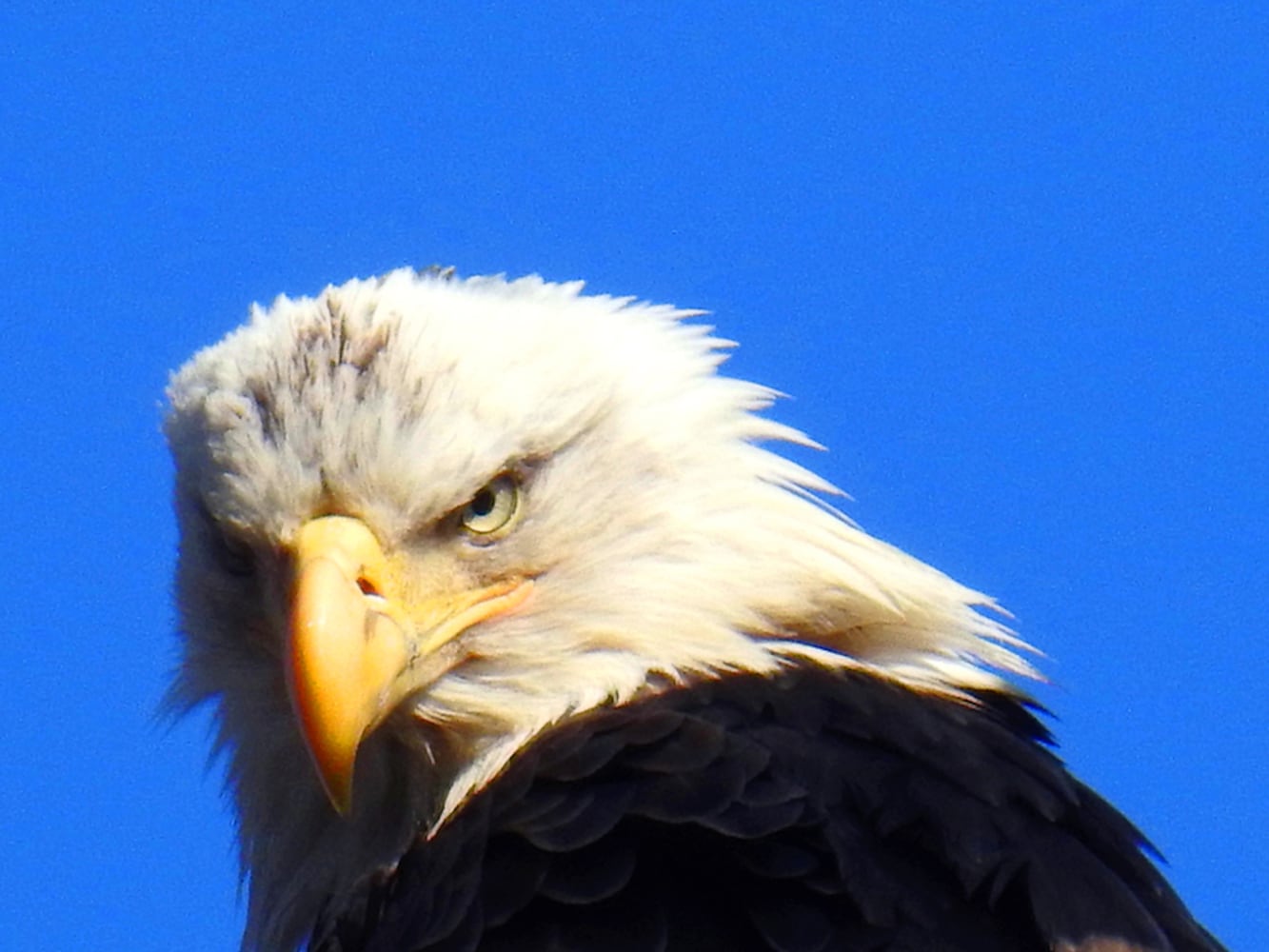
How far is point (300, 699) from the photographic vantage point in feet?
15.1

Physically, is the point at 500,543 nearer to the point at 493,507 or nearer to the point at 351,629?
the point at 493,507

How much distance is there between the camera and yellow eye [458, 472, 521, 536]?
4996mm

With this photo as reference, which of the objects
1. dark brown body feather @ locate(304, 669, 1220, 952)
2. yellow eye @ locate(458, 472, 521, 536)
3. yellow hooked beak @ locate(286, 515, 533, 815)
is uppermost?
yellow eye @ locate(458, 472, 521, 536)

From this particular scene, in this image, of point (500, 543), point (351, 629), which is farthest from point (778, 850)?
point (500, 543)

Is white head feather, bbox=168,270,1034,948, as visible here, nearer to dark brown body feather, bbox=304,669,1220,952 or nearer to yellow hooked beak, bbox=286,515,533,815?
yellow hooked beak, bbox=286,515,533,815

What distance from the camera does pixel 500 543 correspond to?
198 inches

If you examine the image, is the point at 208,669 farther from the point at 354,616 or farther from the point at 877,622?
the point at 877,622

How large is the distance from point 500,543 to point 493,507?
0.22 feet

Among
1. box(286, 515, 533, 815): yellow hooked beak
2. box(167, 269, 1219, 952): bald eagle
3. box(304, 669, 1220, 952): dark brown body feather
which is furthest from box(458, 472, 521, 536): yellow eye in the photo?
box(304, 669, 1220, 952): dark brown body feather

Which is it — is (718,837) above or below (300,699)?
below

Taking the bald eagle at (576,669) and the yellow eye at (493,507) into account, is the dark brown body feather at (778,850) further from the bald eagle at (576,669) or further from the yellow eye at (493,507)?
the yellow eye at (493,507)

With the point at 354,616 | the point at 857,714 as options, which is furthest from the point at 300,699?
the point at 857,714

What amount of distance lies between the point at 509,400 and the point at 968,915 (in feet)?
4.76

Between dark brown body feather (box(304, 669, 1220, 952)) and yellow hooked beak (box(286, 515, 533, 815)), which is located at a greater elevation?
yellow hooked beak (box(286, 515, 533, 815))
